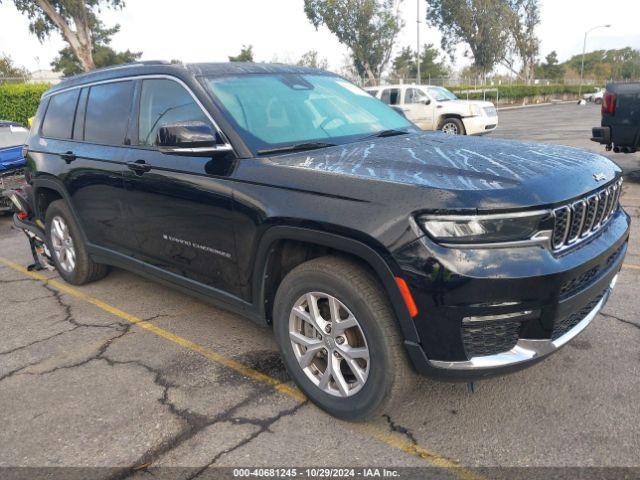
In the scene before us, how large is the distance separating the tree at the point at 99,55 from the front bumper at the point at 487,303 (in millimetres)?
59775

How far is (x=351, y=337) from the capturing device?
2686 mm

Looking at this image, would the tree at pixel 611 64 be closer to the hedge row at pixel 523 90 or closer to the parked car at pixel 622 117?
the hedge row at pixel 523 90

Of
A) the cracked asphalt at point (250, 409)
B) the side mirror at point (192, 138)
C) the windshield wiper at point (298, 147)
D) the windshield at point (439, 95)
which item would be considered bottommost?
the cracked asphalt at point (250, 409)

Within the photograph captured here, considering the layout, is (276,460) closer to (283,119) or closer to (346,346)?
(346,346)

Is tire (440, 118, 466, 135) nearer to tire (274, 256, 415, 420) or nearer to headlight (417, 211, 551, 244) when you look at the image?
tire (274, 256, 415, 420)

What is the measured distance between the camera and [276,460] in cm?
252

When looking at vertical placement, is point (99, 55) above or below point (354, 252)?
above

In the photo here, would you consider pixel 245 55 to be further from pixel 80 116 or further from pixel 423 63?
pixel 80 116

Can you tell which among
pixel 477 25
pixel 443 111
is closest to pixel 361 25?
pixel 477 25

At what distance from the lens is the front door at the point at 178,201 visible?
123 inches

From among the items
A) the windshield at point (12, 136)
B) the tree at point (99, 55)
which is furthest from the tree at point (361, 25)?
the windshield at point (12, 136)

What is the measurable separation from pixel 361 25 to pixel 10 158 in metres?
43.5

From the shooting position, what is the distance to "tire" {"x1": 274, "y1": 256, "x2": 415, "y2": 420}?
8.02 feet

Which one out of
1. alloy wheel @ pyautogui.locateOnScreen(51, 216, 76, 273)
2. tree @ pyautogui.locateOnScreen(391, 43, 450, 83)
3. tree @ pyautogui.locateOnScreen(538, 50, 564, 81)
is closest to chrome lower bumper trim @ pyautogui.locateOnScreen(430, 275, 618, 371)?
alloy wheel @ pyautogui.locateOnScreen(51, 216, 76, 273)
